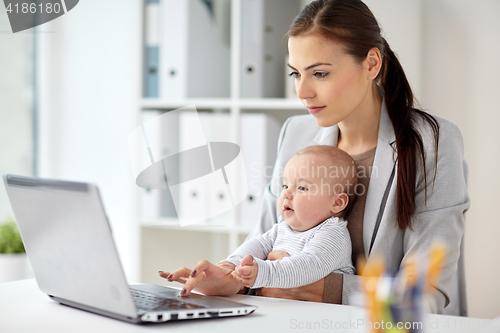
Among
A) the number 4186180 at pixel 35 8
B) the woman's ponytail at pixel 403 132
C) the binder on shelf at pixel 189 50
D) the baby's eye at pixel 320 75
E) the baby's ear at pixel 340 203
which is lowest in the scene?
the baby's ear at pixel 340 203

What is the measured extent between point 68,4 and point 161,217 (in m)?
1.42

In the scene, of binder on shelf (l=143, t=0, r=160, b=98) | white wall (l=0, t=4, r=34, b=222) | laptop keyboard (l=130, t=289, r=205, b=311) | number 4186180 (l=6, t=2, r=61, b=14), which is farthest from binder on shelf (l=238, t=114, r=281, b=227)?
number 4186180 (l=6, t=2, r=61, b=14)

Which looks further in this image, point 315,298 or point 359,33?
point 359,33

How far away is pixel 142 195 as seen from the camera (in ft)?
7.44

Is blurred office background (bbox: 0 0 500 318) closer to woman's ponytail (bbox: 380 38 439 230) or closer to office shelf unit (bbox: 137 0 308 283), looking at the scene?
office shelf unit (bbox: 137 0 308 283)

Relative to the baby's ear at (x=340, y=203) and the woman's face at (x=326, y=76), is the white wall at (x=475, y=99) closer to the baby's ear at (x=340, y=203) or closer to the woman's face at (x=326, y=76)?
the woman's face at (x=326, y=76)

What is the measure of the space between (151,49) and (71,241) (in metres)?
1.66

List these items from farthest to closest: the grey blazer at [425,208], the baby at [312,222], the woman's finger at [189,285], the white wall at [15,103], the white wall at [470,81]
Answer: the white wall at [15,103] → the white wall at [470,81] → the grey blazer at [425,208] → the baby at [312,222] → the woman's finger at [189,285]

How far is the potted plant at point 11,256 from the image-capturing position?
2307 millimetres

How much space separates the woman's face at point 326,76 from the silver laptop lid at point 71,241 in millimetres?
714

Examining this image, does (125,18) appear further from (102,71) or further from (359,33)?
(359,33)

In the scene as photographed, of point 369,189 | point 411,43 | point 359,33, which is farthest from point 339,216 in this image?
point 411,43

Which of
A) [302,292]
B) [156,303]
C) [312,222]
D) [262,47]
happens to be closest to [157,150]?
[262,47]

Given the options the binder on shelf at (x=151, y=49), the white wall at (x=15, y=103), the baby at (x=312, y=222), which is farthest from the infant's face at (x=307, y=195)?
the white wall at (x=15, y=103)
